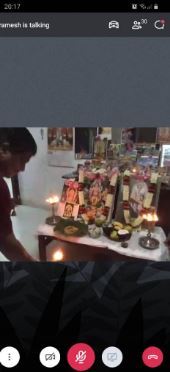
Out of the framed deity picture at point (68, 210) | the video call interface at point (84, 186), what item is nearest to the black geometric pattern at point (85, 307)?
the video call interface at point (84, 186)

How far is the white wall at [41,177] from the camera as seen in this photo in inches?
26.8

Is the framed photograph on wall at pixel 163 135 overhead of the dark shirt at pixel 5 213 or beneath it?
overhead

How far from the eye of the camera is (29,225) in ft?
2.28

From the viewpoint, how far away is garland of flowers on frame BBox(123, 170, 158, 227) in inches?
26.8

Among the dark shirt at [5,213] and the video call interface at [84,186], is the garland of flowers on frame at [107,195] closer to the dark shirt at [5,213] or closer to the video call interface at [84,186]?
the video call interface at [84,186]

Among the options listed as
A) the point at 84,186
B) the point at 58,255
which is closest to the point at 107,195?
the point at 84,186

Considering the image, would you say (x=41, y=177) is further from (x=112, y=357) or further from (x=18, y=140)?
(x=112, y=357)

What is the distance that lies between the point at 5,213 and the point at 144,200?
325 millimetres

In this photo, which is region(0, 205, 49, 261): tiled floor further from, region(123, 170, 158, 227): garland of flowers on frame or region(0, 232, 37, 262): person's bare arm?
region(123, 170, 158, 227): garland of flowers on frame
